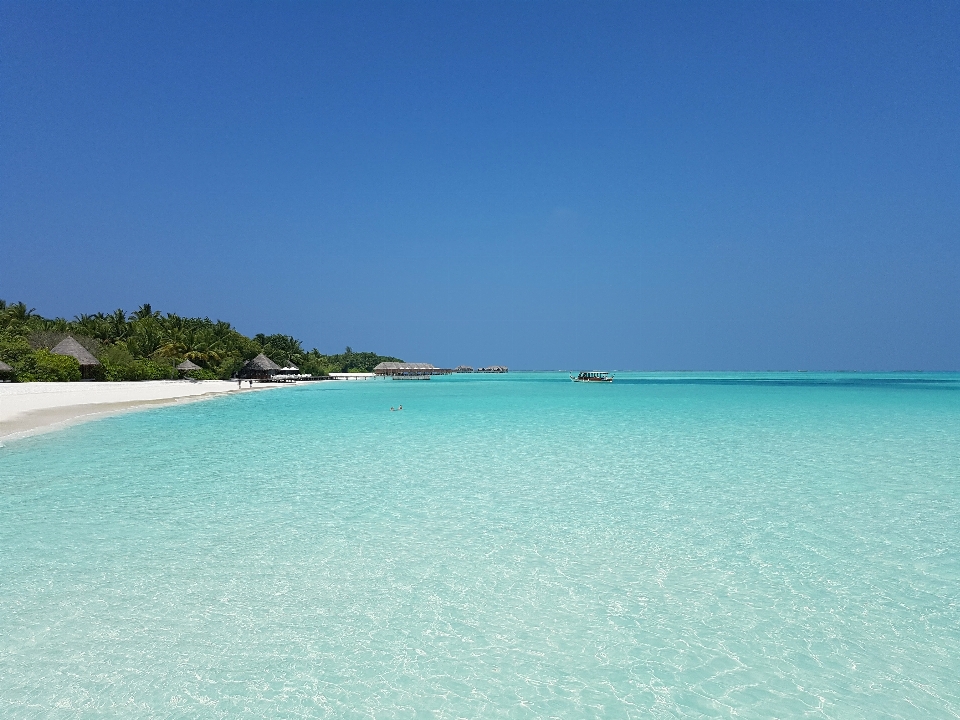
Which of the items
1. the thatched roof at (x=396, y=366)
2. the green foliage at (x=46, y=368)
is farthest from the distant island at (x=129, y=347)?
the thatched roof at (x=396, y=366)

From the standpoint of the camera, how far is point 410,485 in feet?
28.6

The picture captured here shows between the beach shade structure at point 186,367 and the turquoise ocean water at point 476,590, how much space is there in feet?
128

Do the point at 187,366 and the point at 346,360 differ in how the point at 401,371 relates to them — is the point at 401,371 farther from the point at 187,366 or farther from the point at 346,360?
the point at 187,366

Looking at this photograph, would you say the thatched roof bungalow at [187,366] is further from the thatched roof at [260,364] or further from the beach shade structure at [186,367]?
the thatched roof at [260,364]

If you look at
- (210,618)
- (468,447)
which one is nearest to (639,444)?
(468,447)

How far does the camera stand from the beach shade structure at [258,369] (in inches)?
2099

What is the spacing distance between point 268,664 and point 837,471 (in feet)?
32.6

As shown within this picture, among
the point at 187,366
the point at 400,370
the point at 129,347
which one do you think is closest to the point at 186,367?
the point at 187,366

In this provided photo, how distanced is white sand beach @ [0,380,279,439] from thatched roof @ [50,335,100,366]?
561 centimetres

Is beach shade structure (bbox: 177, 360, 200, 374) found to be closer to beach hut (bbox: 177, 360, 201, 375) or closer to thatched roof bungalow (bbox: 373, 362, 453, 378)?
beach hut (bbox: 177, 360, 201, 375)

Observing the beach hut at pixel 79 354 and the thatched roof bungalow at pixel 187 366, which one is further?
the thatched roof bungalow at pixel 187 366

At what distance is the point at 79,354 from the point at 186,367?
31.2ft

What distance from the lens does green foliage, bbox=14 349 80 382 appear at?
104 feet

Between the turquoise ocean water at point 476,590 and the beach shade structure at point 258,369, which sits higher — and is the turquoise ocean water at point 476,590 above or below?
below
